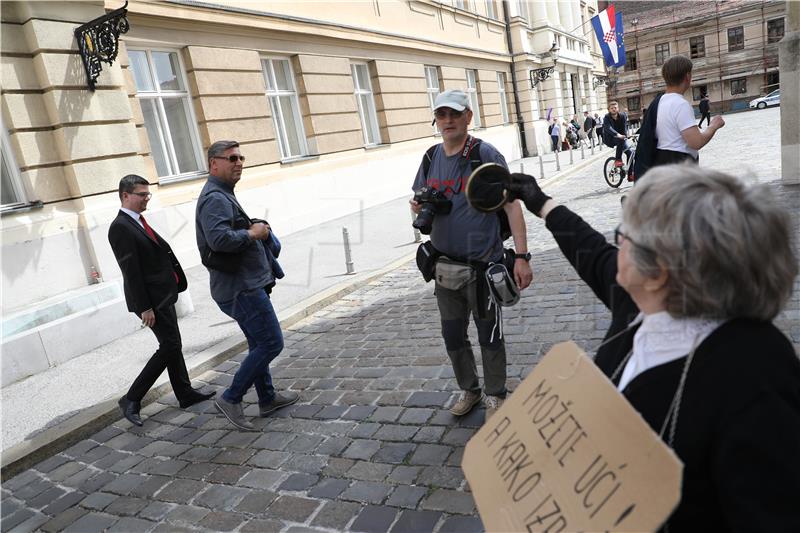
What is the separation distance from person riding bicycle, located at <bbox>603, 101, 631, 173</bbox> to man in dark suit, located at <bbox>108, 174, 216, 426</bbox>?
420 inches

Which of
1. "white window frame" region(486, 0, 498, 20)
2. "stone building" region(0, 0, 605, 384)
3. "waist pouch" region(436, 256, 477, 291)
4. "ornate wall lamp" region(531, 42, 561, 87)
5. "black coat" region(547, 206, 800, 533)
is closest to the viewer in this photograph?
"black coat" region(547, 206, 800, 533)

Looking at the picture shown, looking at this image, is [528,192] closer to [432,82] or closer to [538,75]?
[432,82]

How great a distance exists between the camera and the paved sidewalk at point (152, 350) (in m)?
4.36

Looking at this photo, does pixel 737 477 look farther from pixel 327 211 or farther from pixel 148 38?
pixel 327 211

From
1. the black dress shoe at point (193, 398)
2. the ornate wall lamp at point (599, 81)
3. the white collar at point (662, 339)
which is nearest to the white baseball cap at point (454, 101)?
the white collar at point (662, 339)

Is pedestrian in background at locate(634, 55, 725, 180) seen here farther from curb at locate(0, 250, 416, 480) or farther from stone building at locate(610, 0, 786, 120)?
stone building at locate(610, 0, 786, 120)

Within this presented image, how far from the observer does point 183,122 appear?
10195 mm

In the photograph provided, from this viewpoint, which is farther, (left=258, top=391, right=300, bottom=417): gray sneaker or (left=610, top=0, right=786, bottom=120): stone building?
(left=610, top=0, right=786, bottom=120): stone building

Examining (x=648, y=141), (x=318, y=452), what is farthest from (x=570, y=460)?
(x=648, y=141)

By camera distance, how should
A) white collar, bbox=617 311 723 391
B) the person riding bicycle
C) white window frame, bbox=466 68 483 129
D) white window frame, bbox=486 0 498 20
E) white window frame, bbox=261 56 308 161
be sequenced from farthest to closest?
white window frame, bbox=486 0 498 20
white window frame, bbox=466 68 483 129
the person riding bicycle
white window frame, bbox=261 56 308 161
white collar, bbox=617 311 723 391

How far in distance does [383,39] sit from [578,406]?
51.2 feet

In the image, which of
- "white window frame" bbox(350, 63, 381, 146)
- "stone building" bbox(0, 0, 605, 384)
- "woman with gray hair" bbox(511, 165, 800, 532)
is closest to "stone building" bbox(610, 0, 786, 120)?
"stone building" bbox(0, 0, 605, 384)

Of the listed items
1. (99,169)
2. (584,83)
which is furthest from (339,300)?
(584,83)

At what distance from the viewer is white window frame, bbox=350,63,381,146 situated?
591 inches
